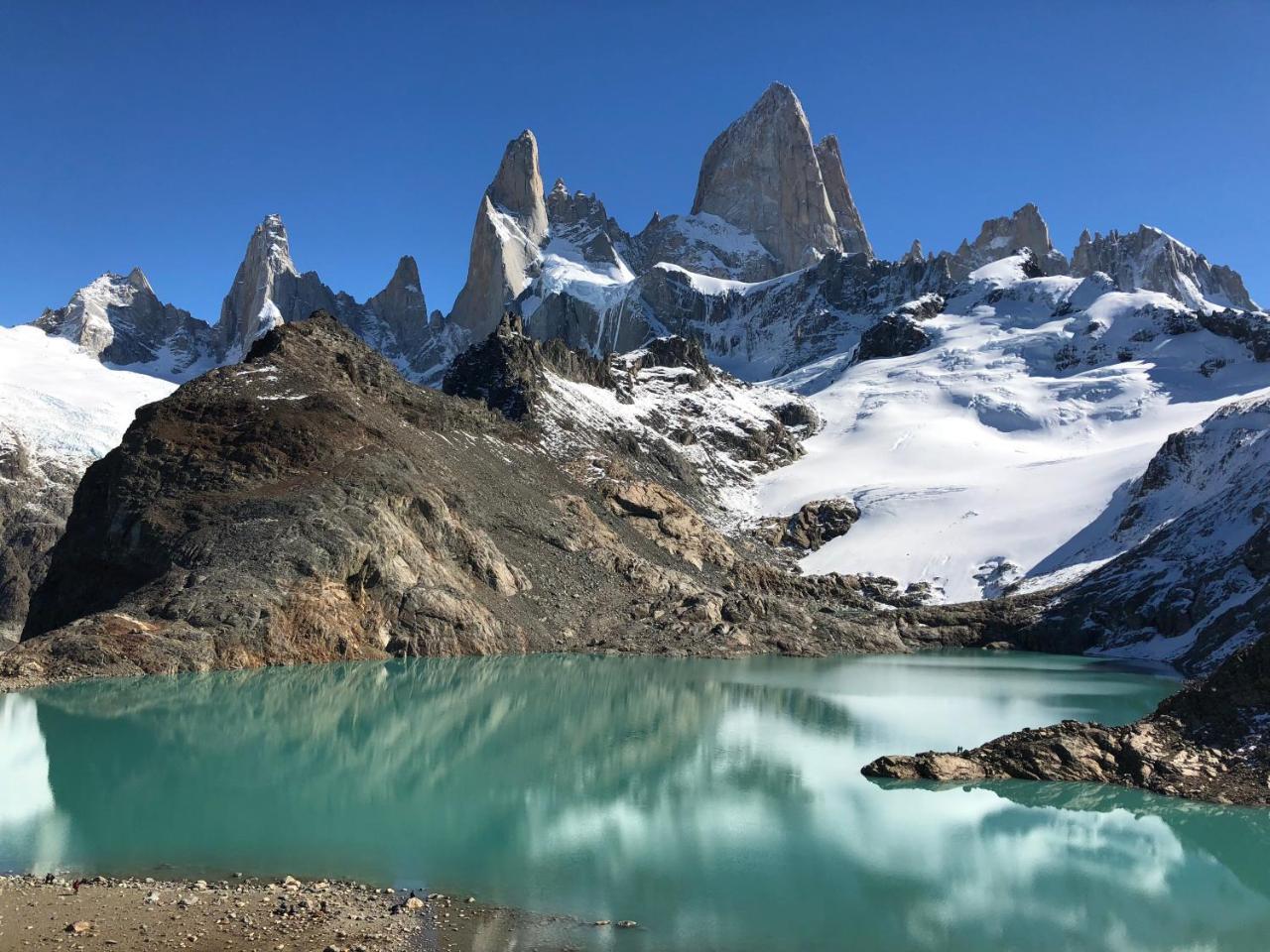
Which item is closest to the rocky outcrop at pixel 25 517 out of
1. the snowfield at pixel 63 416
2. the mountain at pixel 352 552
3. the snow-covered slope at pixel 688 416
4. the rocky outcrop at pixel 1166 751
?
the snowfield at pixel 63 416

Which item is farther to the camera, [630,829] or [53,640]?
[53,640]

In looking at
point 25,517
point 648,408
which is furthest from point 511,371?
point 25,517

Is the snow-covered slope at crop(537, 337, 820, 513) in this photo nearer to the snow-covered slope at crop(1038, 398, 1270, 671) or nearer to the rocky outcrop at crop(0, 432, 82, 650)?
the snow-covered slope at crop(1038, 398, 1270, 671)

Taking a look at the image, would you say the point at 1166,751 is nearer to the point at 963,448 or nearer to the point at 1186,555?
the point at 1186,555

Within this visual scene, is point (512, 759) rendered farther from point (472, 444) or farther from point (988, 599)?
point (988, 599)

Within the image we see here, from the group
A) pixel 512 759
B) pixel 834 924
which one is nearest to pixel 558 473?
pixel 512 759

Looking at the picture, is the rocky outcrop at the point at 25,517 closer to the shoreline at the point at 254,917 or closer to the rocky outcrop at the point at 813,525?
the rocky outcrop at the point at 813,525

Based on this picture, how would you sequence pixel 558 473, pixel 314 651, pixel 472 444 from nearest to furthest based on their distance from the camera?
pixel 314 651
pixel 472 444
pixel 558 473
